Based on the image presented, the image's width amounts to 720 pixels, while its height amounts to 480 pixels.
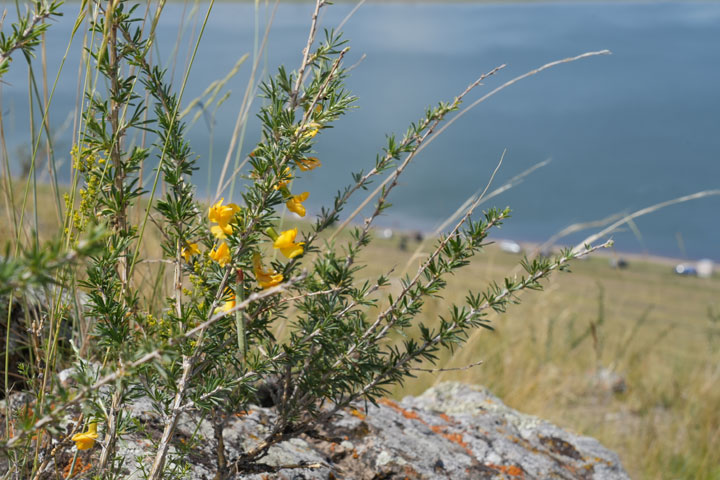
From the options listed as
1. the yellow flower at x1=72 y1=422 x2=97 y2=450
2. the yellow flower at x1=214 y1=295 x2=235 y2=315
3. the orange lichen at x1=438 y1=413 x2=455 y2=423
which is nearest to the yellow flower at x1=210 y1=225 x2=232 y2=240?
the yellow flower at x1=214 y1=295 x2=235 y2=315

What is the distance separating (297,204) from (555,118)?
53.2 m

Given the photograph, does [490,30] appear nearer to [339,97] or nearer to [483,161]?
[483,161]

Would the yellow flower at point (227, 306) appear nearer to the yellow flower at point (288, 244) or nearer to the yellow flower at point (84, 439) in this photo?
the yellow flower at point (288, 244)

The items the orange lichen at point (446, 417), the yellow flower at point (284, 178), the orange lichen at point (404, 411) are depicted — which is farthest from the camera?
the orange lichen at point (446, 417)

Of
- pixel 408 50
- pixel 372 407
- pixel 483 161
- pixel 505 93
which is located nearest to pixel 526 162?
pixel 483 161

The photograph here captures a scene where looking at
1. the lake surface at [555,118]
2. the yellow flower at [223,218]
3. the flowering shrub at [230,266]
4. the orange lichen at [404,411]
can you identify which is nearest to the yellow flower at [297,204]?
the flowering shrub at [230,266]

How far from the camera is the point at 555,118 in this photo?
5041cm

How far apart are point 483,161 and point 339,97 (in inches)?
1583

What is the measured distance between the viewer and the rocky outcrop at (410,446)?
4.94 ft

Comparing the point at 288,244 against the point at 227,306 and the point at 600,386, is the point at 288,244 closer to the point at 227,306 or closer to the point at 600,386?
the point at 227,306

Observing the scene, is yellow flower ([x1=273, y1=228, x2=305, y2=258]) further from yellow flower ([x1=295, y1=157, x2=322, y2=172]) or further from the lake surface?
the lake surface

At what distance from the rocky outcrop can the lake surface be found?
61.9 ft

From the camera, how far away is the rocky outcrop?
1506 millimetres

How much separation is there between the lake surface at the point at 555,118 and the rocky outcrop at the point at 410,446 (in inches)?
743
